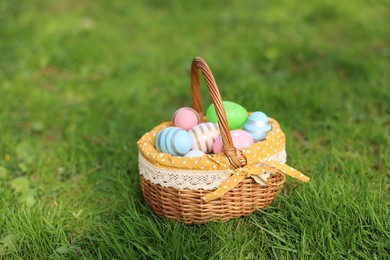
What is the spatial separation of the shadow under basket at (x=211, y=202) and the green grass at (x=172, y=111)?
54mm

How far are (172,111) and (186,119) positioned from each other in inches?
48.8

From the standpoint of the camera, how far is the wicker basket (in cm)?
208

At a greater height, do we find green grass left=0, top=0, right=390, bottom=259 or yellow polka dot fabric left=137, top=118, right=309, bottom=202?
yellow polka dot fabric left=137, top=118, right=309, bottom=202

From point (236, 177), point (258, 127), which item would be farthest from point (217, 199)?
point (258, 127)

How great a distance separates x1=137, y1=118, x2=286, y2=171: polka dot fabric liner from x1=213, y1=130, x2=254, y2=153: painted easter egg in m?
0.11

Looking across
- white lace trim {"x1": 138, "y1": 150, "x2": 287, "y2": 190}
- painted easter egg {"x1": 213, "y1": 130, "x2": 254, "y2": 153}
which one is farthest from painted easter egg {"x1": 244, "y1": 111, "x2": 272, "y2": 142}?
white lace trim {"x1": 138, "y1": 150, "x2": 287, "y2": 190}

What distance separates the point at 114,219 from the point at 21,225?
48 cm

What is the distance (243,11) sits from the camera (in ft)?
18.7

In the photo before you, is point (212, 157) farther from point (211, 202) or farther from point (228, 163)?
point (211, 202)

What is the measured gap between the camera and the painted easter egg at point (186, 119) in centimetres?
252

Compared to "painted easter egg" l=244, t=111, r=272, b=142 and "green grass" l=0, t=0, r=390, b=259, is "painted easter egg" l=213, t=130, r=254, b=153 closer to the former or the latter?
"painted easter egg" l=244, t=111, r=272, b=142

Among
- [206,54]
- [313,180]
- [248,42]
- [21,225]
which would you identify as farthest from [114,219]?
[248,42]

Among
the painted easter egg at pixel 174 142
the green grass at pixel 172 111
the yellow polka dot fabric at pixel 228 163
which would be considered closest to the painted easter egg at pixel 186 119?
the painted easter egg at pixel 174 142

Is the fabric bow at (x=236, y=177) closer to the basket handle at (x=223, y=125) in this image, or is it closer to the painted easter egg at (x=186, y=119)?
the basket handle at (x=223, y=125)
